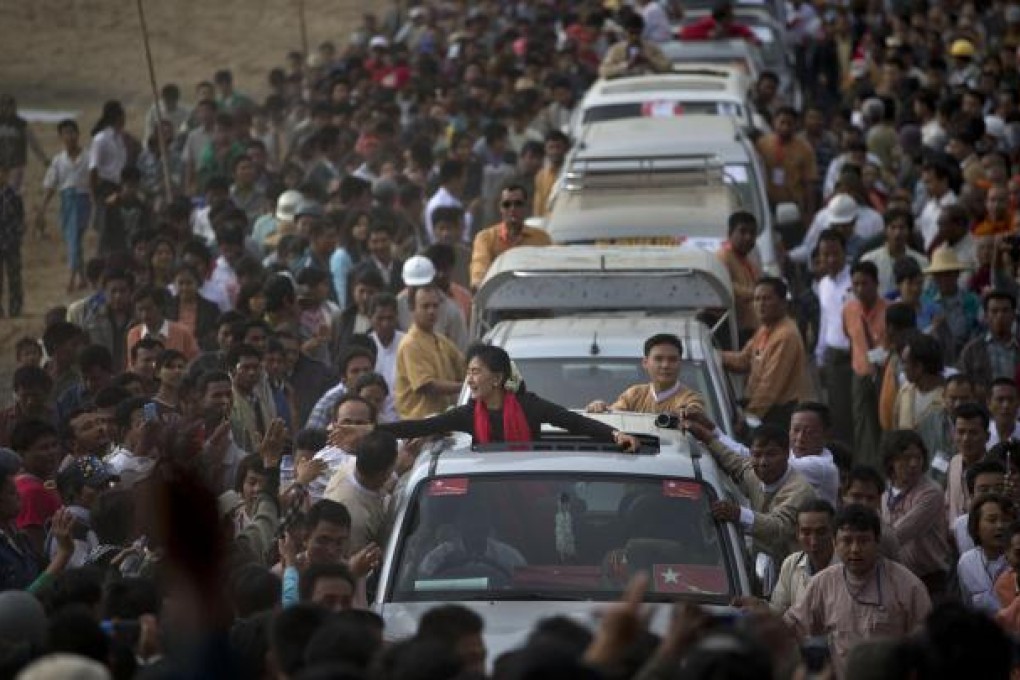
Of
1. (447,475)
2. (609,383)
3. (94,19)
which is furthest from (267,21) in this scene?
(447,475)

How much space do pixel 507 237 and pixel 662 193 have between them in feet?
4.50

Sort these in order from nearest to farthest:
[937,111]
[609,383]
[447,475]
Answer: [447,475]
[609,383]
[937,111]

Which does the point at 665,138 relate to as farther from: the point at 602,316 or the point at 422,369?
the point at 422,369

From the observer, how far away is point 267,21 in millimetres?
39406

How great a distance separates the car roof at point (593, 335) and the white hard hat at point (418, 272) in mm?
1346

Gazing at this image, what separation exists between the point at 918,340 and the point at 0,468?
5251 millimetres

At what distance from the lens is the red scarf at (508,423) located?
10.6 meters

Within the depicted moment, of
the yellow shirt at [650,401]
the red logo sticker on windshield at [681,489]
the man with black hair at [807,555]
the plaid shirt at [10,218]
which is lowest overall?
the plaid shirt at [10,218]

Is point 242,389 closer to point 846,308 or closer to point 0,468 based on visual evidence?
point 0,468

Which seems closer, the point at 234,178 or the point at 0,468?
the point at 0,468

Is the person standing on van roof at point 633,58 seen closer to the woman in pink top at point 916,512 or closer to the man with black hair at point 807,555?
the woman in pink top at point 916,512

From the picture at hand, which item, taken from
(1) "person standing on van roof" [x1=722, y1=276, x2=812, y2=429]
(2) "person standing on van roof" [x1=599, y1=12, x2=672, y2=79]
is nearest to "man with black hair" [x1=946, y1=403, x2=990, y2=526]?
(1) "person standing on van roof" [x1=722, y1=276, x2=812, y2=429]

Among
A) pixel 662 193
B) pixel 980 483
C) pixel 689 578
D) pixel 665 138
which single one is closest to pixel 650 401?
pixel 980 483

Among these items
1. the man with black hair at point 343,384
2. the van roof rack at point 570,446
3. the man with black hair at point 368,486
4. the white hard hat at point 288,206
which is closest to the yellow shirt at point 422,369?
the man with black hair at point 343,384
